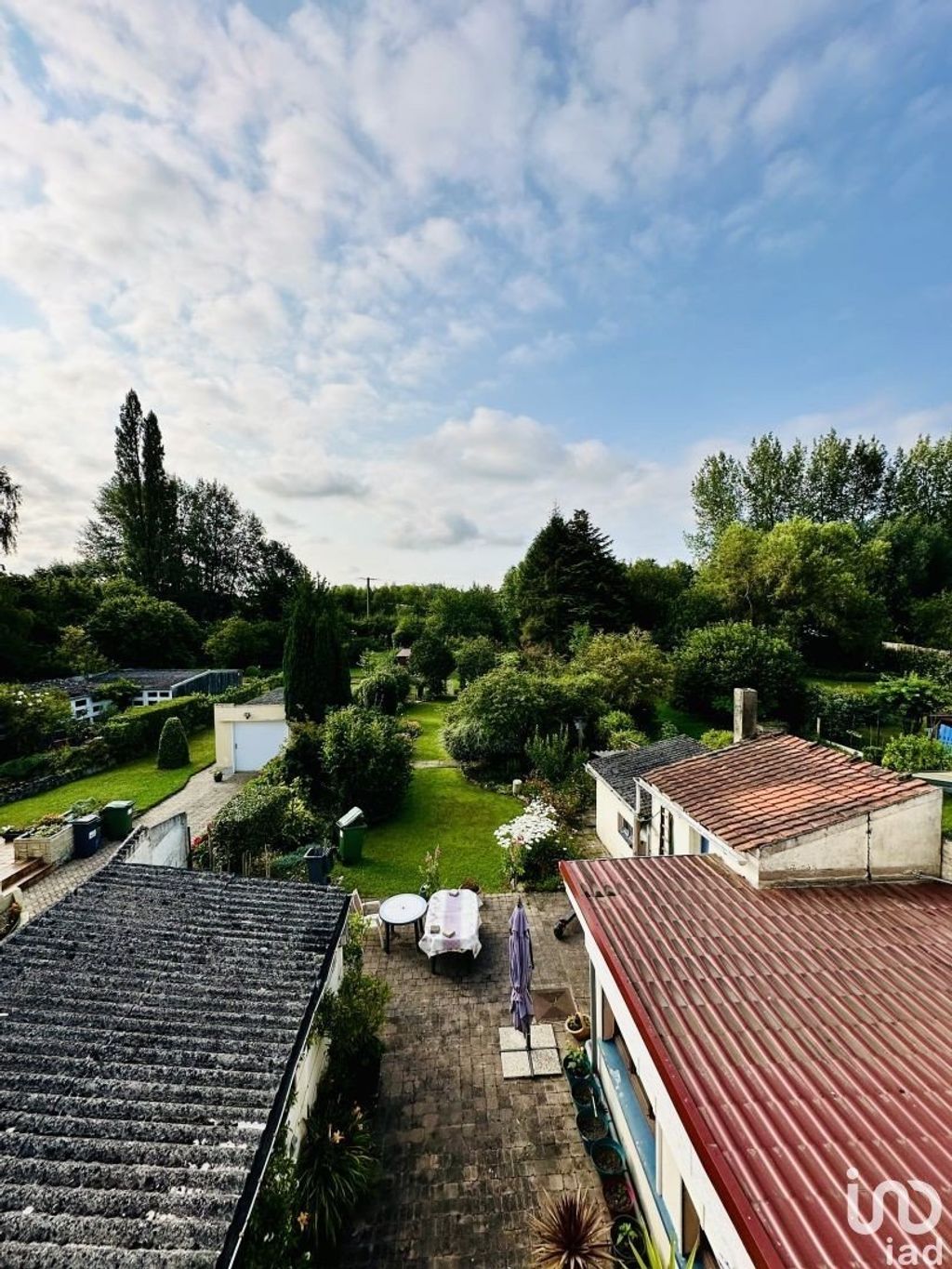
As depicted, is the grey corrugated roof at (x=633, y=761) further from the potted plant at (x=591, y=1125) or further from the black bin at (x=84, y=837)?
the black bin at (x=84, y=837)

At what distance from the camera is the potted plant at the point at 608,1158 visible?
6.73 metres

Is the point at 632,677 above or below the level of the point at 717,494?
below

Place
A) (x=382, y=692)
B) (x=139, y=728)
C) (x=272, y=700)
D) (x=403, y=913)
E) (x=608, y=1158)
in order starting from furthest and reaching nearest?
1. (x=382, y=692)
2. (x=139, y=728)
3. (x=272, y=700)
4. (x=403, y=913)
5. (x=608, y=1158)

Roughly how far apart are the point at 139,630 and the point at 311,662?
2887cm

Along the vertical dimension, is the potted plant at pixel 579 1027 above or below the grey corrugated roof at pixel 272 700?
below

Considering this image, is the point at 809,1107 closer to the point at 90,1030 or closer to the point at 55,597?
the point at 90,1030

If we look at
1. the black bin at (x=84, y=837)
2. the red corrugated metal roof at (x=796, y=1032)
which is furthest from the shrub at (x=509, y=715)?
the red corrugated metal roof at (x=796, y=1032)

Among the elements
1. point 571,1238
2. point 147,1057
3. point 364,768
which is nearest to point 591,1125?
point 571,1238

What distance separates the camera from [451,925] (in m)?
11.3

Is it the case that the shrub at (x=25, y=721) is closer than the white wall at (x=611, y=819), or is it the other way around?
the white wall at (x=611, y=819)

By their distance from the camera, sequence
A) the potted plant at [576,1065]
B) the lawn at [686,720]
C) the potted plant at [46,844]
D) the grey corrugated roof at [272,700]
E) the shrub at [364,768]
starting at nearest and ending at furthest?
the potted plant at [576,1065]
the potted plant at [46,844]
the shrub at [364,768]
the grey corrugated roof at [272,700]
the lawn at [686,720]

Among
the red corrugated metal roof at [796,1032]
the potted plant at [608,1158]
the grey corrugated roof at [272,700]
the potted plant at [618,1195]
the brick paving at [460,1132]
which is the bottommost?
the brick paving at [460,1132]

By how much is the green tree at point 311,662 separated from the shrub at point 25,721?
37.2 ft

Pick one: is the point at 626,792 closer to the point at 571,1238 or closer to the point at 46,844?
the point at 571,1238
